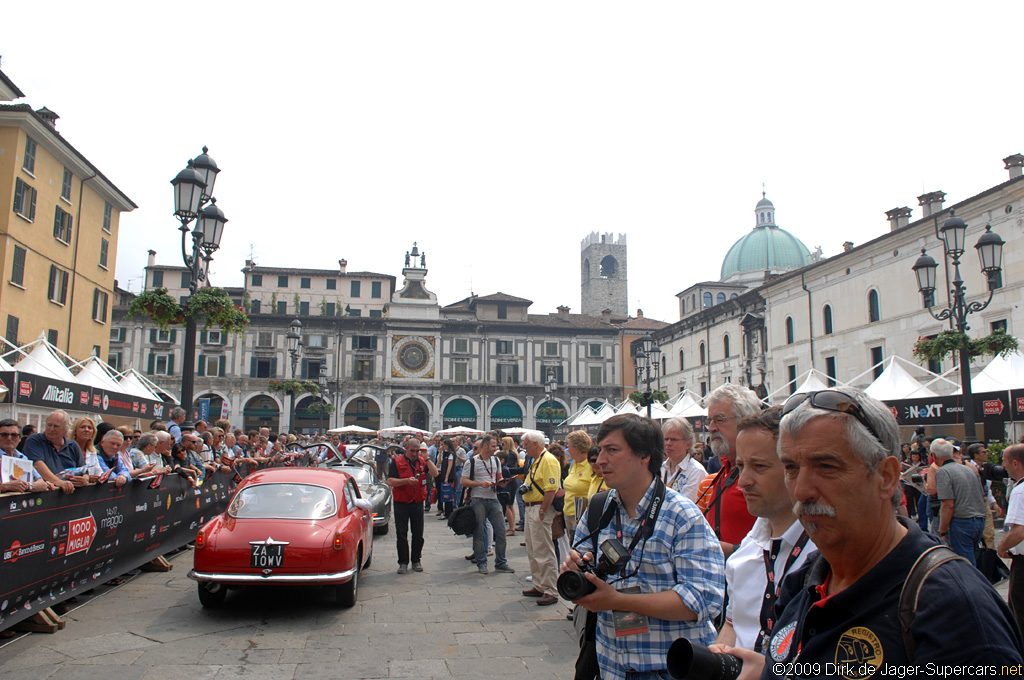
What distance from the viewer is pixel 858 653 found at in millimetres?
1509

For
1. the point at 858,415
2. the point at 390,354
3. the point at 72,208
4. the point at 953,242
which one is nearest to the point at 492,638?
the point at 858,415

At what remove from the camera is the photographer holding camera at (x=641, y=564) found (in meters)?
2.88

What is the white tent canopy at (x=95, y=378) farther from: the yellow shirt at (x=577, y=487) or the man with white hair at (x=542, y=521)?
the yellow shirt at (x=577, y=487)

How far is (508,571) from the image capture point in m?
10.9

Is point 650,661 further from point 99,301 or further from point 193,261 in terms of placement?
point 99,301

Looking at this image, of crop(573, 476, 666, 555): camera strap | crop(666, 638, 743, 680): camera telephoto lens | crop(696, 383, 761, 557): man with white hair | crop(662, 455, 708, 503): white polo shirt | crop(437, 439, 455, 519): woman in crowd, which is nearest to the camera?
crop(666, 638, 743, 680): camera telephoto lens

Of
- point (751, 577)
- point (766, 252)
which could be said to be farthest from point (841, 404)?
point (766, 252)

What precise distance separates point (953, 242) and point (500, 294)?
51.9 m

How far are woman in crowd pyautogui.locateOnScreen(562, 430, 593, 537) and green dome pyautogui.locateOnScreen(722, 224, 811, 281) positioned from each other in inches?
2390

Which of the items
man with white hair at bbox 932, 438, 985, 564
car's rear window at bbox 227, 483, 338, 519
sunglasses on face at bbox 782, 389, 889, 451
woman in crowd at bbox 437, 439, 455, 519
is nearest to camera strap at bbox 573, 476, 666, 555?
sunglasses on face at bbox 782, 389, 889, 451

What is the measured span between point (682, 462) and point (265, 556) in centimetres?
471

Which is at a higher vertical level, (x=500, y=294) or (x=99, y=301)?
(x=500, y=294)

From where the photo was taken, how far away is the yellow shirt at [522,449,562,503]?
8961mm

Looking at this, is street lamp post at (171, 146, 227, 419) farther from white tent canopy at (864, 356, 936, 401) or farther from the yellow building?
the yellow building
